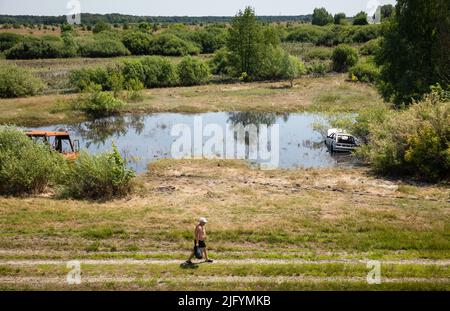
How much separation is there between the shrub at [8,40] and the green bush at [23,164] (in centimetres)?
7359

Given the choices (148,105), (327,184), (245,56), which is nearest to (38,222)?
(327,184)

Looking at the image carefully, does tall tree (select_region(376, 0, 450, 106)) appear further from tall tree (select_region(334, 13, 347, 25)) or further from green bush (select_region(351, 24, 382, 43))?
tall tree (select_region(334, 13, 347, 25))

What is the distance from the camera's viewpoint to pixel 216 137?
46625mm

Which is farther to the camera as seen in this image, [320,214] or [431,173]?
[431,173]

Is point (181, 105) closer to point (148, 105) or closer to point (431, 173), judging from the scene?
point (148, 105)

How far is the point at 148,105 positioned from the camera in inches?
2341

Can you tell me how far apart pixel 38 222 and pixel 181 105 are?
3910 cm

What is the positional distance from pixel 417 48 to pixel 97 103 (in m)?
34.5

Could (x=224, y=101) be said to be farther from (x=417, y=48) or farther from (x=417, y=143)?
(x=417, y=143)

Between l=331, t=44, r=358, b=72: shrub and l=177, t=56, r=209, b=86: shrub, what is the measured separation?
27.7 m

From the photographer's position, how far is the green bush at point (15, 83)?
60.0 metres

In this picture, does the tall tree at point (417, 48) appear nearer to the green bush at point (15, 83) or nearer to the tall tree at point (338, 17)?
the green bush at point (15, 83)

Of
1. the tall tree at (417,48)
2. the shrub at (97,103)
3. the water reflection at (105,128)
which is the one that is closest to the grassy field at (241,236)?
the tall tree at (417,48)

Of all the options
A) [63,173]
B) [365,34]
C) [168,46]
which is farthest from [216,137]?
[365,34]
